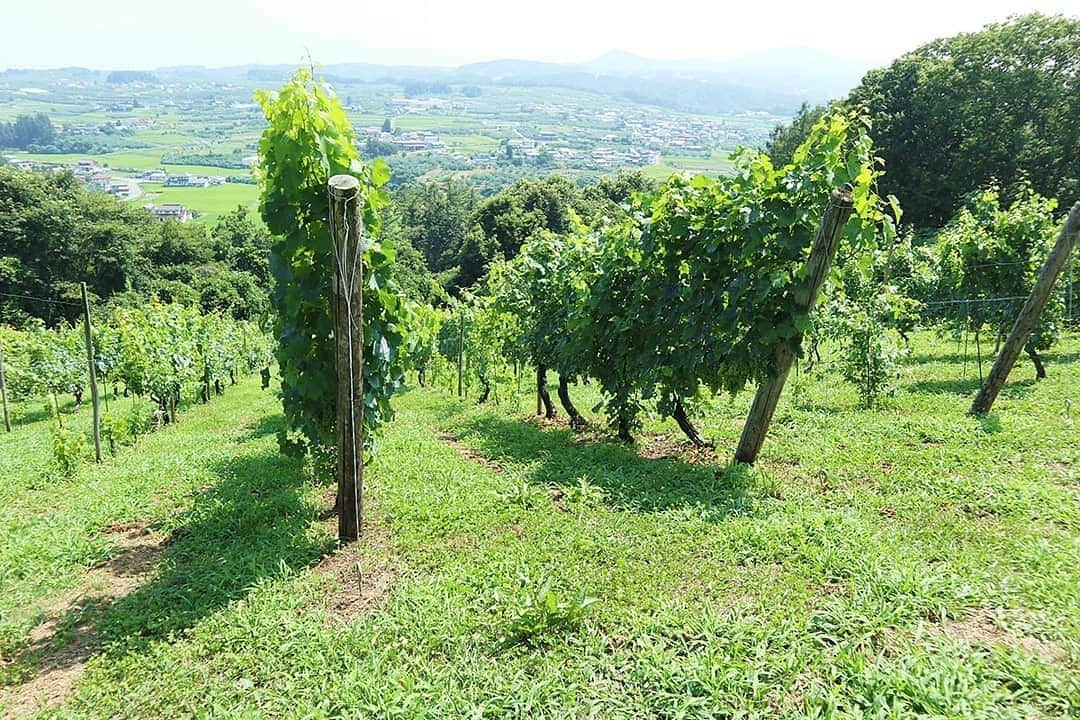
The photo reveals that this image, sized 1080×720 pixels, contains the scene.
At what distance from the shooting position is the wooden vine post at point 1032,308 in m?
6.94

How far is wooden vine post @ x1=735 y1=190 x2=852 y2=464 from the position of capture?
5.19 metres

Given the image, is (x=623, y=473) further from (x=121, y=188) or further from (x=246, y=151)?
(x=246, y=151)

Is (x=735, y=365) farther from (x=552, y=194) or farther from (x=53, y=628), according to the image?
(x=552, y=194)

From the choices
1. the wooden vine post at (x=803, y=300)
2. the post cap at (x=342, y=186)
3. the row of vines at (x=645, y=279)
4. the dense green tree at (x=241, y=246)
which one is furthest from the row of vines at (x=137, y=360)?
the dense green tree at (x=241, y=246)

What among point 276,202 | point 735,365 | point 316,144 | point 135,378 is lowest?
point 135,378

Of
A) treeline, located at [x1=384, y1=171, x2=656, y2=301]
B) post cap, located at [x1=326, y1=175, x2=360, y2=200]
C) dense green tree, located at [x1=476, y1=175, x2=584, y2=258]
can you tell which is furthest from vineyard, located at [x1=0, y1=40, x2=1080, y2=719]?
dense green tree, located at [x1=476, y1=175, x2=584, y2=258]

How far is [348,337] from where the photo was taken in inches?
185

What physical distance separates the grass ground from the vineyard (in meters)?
0.02

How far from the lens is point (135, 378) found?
12133mm

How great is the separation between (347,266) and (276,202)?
111 centimetres

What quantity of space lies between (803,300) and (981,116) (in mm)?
34345

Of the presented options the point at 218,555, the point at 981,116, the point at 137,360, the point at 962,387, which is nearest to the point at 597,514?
the point at 218,555

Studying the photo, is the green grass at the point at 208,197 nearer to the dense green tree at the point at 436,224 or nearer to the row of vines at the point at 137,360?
the dense green tree at the point at 436,224

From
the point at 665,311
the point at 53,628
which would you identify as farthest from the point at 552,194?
the point at 53,628
